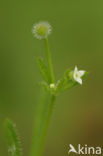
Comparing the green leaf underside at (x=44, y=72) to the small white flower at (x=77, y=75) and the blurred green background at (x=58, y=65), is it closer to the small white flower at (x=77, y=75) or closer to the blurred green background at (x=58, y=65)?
the small white flower at (x=77, y=75)

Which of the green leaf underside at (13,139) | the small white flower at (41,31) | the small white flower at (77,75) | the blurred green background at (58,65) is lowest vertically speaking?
the green leaf underside at (13,139)

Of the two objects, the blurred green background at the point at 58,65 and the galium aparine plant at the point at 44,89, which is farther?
the blurred green background at the point at 58,65

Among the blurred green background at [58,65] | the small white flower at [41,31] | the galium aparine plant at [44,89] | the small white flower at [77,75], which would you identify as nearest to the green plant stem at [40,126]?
the galium aparine plant at [44,89]

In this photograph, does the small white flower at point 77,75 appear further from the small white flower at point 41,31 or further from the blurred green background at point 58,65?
the blurred green background at point 58,65

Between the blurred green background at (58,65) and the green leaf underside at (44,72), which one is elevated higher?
the blurred green background at (58,65)

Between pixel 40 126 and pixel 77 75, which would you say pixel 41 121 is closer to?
pixel 40 126

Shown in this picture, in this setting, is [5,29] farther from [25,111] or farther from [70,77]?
[70,77]

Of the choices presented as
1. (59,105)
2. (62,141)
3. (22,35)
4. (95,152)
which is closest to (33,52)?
(22,35)
